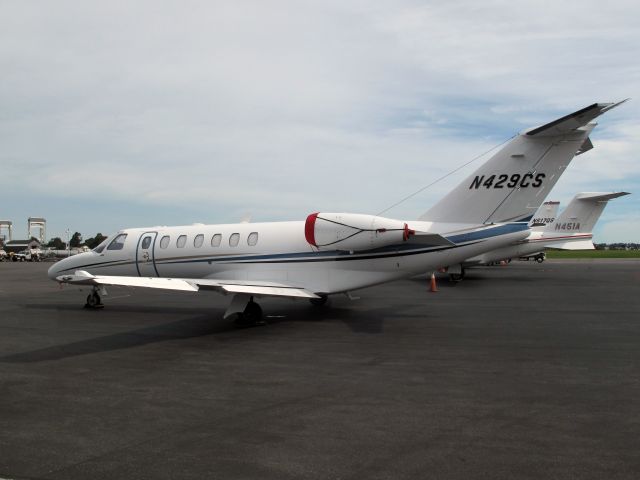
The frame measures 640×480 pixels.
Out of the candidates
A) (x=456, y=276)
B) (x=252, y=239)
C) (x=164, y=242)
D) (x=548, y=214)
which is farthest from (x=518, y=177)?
(x=548, y=214)

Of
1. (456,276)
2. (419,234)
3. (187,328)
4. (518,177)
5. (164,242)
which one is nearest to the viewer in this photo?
(419,234)

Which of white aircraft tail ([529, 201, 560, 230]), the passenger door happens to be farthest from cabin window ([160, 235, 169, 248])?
white aircraft tail ([529, 201, 560, 230])

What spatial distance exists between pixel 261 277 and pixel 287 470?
33.0ft

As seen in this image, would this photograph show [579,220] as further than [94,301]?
Yes

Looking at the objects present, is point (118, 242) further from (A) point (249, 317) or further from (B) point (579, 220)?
(B) point (579, 220)

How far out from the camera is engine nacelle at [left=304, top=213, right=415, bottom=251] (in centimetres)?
1252

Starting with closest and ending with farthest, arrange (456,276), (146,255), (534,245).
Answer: (146,255)
(456,276)
(534,245)

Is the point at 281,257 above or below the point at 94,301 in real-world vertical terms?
above

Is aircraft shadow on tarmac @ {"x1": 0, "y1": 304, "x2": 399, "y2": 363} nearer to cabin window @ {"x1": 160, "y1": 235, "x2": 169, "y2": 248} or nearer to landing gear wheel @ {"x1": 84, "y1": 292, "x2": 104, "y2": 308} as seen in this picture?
landing gear wheel @ {"x1": 84, "y1": 292, "x2": 104, "y2": 308}

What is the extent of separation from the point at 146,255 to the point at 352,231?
770 cm

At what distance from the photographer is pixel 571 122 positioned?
11859mm

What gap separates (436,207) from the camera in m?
13.7

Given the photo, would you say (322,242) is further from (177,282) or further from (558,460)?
(558,460)

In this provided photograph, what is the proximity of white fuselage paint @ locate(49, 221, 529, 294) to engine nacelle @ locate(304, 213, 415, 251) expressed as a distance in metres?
0.33
